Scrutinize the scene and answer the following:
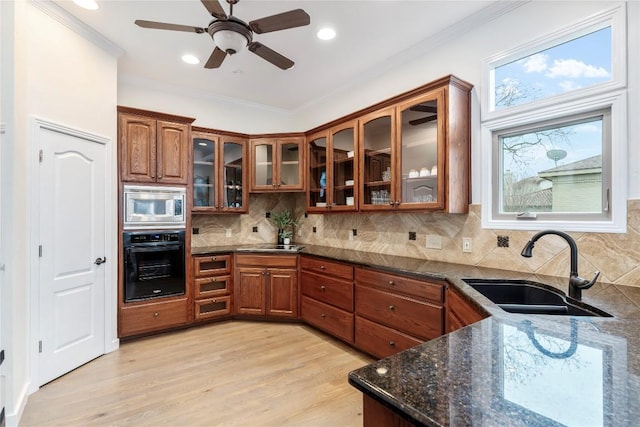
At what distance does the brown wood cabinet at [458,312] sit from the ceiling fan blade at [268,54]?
2150 mm

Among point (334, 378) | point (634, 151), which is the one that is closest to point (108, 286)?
point (334, 378)

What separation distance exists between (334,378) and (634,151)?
2.57 m

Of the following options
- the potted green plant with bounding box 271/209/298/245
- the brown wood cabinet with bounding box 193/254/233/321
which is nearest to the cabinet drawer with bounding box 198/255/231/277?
the brown wood cabinet with bounding box 193/254/233/321

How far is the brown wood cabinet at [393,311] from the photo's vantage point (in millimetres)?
2297

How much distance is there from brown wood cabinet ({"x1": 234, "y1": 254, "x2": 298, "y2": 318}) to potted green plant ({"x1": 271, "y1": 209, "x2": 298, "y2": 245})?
76 centimetres

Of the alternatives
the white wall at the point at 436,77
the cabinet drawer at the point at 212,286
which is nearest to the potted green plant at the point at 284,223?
the cabinet drawer at the point at 212,286

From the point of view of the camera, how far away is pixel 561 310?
158cm

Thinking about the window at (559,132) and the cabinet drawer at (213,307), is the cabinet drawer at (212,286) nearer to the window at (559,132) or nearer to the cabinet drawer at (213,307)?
the cabinet drawer at (213,307)

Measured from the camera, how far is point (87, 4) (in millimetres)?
2463

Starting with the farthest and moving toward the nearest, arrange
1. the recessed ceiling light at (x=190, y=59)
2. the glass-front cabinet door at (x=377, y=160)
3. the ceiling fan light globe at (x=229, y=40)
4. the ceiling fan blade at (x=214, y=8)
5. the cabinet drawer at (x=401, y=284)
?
the recessed ceiling light at (x=190, y=59) < the glass-front cabinet door at (x=377, y=160) < the cabinet drawer at (x=401, y=284) < the ceiling fan light globe at (x=229, y=40) < the ceiling fan blade at (x=214, y=8)

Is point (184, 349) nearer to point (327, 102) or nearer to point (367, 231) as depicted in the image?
point (367, 231)

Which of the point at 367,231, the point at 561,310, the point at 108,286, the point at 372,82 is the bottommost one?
the point at 108,286

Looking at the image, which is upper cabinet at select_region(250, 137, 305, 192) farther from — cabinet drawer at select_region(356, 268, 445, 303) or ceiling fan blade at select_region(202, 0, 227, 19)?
ceiling fan blade at select_region(202, 0, 227, 19)

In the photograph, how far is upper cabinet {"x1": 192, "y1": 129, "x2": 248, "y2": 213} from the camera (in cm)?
389
